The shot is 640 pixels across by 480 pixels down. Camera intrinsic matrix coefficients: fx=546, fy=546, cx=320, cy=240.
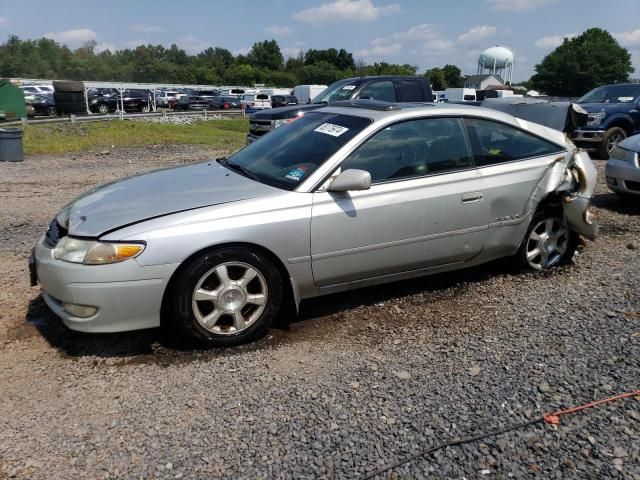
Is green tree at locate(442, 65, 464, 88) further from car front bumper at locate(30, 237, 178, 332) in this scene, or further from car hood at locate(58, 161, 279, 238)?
car front bumper at locate(30, 237, 178, 332)

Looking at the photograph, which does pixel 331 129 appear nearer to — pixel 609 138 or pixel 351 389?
pixel 351 389

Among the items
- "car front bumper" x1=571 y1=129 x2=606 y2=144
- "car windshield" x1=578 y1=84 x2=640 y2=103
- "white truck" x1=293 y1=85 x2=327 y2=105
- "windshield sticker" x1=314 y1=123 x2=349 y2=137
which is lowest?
"car front bumper" x1=571 y1=129 x2=606 y2=144

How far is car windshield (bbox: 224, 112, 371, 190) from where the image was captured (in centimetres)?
385

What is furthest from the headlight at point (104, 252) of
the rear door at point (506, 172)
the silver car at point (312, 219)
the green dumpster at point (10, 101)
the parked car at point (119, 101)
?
the parked car at point (119, 101)

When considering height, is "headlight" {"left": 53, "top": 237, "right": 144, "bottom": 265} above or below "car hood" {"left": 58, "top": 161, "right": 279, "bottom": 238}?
below

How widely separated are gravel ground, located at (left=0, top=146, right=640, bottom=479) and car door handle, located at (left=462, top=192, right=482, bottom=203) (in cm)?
81

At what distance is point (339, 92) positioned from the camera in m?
11.8

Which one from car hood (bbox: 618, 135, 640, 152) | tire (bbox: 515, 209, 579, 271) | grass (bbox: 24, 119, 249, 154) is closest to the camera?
tire (bbox: 515, 209, 579, 271)

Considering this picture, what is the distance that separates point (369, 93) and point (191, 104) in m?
33.9

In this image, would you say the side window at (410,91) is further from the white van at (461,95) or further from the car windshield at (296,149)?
the white van at (461,95)

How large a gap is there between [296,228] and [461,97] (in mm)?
43371

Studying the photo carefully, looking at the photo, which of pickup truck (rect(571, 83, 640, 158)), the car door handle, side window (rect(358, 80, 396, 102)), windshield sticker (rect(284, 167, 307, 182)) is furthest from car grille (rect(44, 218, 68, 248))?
pickup truck (rect(571, 83, 640, 158))

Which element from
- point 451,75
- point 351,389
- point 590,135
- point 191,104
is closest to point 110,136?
point 590,135

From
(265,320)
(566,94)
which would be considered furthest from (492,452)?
(566,94)
